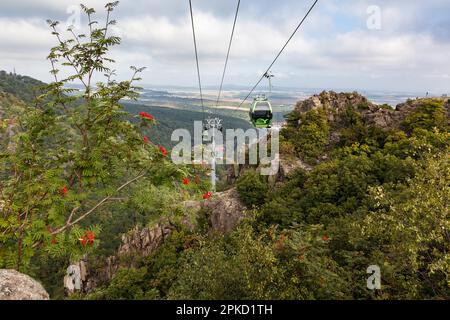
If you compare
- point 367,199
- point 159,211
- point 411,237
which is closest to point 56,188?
point 159,211

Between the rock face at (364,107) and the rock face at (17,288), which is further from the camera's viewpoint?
the rock face at (364,107)

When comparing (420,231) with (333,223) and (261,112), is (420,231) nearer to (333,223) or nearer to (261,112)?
(333,223)

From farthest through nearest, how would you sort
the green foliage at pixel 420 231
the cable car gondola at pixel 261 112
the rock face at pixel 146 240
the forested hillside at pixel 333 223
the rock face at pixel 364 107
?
the rock face at pixel 146 240
the rock face at pixel 364 107
the cable car gondola at pixel 261 112
the forested hillside at pixel 333 223
the green foliage at pixel 420 231

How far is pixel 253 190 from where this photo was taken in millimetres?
26172

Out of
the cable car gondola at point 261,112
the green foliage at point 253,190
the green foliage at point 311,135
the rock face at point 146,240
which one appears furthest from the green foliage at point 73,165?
the rock face at point 146,240

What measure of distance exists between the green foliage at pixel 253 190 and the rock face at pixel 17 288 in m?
21.5

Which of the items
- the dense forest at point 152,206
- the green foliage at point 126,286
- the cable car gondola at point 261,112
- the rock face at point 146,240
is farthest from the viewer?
the rock face at point 146,240

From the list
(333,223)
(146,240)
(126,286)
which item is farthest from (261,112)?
(146,240)

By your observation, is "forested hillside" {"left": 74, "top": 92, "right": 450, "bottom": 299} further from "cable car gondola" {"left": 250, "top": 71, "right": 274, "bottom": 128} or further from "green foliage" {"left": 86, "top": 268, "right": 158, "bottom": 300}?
"cable car gondola" {"left": 250, "top": 71, "right": 274, "bottom": 128}

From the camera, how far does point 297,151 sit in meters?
28.5

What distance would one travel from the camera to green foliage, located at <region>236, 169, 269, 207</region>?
26.0 m

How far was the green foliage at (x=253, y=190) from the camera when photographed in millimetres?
26000

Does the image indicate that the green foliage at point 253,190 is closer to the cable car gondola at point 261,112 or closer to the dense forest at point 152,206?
the dense forest at point 152,206

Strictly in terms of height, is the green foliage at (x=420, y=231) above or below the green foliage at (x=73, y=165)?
below
